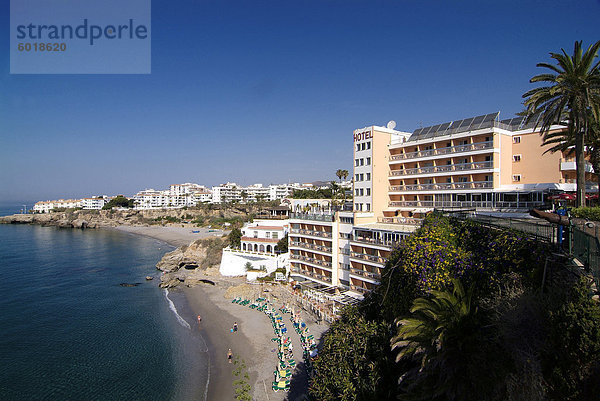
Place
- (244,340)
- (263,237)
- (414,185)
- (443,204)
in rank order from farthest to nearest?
(263,237) < (414,185) < (443,204) < (244,340)

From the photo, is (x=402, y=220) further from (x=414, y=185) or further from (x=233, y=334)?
(x=233, y=334)

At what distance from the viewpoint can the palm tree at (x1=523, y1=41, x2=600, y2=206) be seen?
20.5m

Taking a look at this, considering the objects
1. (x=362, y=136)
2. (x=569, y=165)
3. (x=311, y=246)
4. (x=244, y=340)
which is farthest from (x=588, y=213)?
(x=311, y=246)

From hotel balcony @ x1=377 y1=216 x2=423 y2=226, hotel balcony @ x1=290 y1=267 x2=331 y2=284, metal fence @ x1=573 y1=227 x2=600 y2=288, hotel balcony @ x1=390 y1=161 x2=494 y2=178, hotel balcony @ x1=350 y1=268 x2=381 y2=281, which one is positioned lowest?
hotel balcony @ x1=290 y1=267 x2=331 y2=284

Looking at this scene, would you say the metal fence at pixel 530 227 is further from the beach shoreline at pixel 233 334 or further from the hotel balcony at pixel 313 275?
the hotel balcony at pixel 313 275

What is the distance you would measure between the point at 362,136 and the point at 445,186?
1210 cm

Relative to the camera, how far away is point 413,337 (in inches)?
467

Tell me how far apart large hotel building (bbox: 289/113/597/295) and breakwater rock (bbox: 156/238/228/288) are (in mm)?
19598

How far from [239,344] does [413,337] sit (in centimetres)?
2492

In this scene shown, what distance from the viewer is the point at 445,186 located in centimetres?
3834

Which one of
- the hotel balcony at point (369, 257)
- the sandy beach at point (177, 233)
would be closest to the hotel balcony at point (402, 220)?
the hotel balcony at point (369, 257)

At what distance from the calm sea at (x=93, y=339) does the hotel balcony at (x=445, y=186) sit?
94.2 ft

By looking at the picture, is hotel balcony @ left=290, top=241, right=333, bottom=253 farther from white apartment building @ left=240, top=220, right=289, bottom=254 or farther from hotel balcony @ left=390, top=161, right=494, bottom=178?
hotel balcony @ left=390, top=161, right=494, bottom=178

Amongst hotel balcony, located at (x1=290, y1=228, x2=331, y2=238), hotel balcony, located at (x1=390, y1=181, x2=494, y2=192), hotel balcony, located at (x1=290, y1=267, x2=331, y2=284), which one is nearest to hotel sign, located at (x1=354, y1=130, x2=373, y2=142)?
hotel balcony, located at (x1=390, y1=181, x2=494, y2=192)
